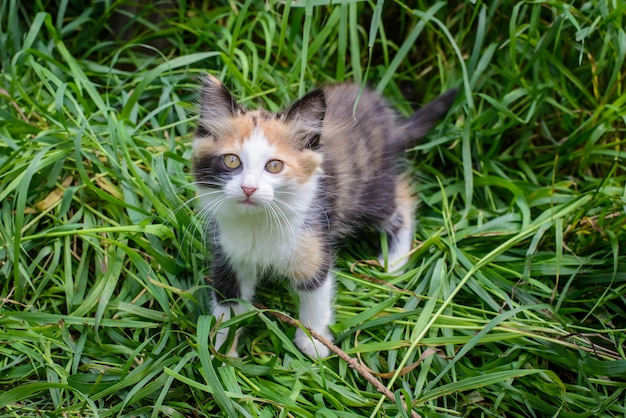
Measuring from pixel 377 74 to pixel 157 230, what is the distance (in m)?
1.44

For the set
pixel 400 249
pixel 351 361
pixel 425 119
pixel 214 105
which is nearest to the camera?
pixel 214 105

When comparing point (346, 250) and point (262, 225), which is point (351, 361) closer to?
point (262, 225)

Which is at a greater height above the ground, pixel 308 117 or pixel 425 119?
pixel 308 117

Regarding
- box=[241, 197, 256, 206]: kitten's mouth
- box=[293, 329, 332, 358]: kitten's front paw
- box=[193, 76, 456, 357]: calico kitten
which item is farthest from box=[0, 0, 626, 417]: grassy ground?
box=[241, 197, 256, 206]: kitten's mouth

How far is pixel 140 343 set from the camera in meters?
2.39

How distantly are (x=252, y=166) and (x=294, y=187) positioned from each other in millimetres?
156

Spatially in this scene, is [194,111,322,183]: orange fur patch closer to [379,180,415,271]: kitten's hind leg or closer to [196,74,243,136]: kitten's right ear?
[196,74,243,136]: kitten's right ear

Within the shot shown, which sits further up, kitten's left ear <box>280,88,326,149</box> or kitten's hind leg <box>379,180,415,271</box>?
kitten's left ear <box>280,88,326,149</box>

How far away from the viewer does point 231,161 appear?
2.08 meters

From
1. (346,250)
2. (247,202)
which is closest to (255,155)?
(247,202)

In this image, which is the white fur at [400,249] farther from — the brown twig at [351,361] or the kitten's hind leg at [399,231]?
the brown twig at [351,361]

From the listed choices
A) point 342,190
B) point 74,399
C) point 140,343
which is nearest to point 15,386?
point 74,399

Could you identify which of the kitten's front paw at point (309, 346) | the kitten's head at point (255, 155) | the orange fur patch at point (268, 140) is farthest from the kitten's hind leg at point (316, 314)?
the orange fur patch at point (268, 140)

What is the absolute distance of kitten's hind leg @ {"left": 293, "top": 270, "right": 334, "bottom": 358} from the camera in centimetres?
239
